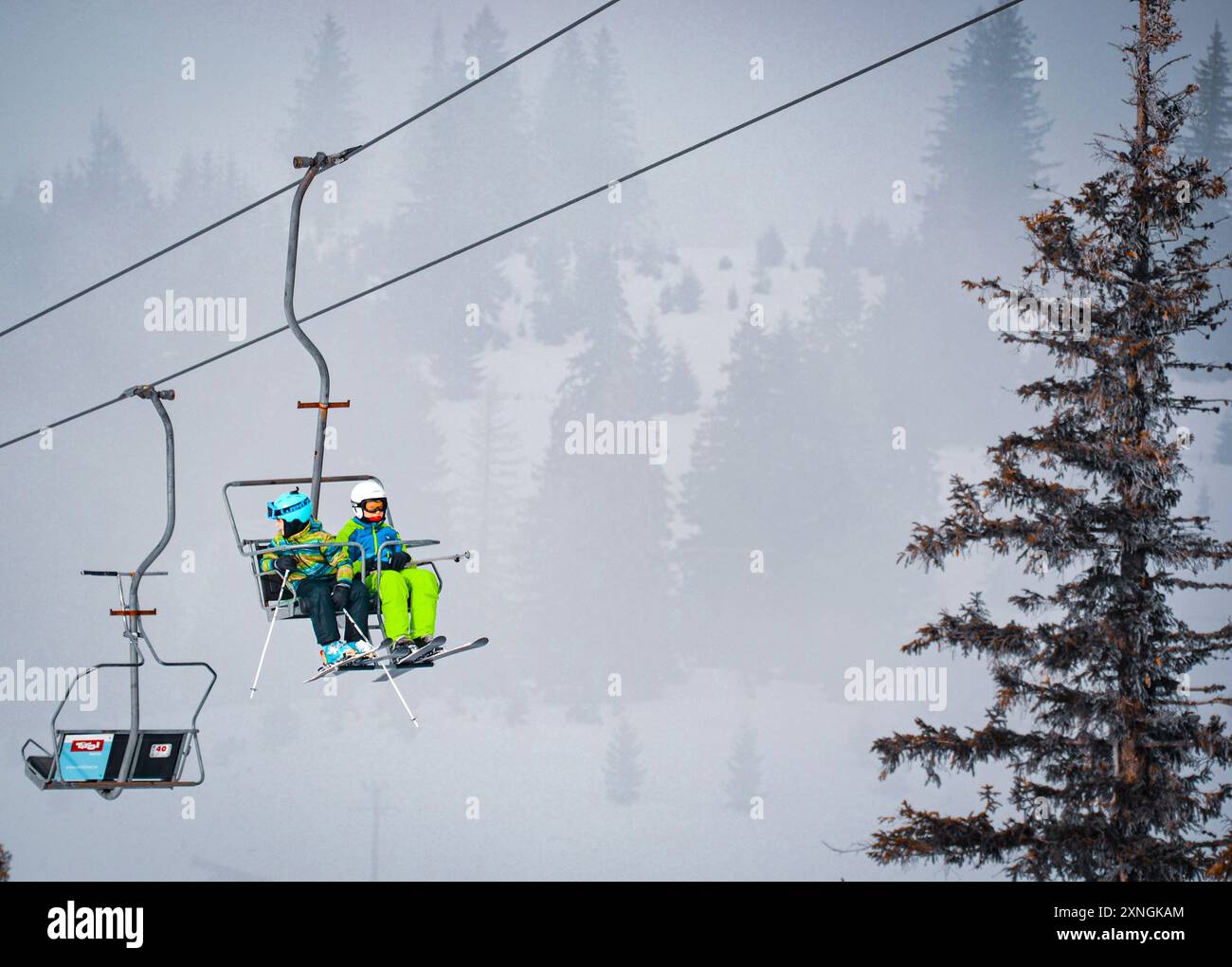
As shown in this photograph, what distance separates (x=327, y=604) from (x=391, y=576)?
0.60 metres

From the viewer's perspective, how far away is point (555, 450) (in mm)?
84500

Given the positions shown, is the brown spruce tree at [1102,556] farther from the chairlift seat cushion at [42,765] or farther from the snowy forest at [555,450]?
the snowy forest at [555,450]

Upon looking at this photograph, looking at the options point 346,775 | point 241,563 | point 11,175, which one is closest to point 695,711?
point 346,775

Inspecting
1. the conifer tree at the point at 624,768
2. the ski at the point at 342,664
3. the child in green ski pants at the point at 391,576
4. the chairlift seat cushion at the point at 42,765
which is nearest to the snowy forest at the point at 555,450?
the conifer tree at the point at 624,768

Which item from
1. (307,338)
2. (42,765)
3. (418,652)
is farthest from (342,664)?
(42,765)

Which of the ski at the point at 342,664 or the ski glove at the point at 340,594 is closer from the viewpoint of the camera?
the ski at the point at 342,664

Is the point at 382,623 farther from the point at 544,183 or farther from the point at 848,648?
the point at 544,183

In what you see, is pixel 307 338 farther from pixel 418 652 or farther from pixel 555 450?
pixel 555 450

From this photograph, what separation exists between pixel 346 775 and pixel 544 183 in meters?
39.1

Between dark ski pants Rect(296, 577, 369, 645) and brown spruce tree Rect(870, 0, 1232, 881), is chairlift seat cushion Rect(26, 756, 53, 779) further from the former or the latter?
brown spruce tree Rect(870, 0, 1232, 881)

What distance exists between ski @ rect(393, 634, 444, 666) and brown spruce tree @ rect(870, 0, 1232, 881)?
7.69 m

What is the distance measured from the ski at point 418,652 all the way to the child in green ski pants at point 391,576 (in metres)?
0.15

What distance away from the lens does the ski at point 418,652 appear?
12438mm

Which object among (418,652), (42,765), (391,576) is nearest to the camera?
(418,652)
